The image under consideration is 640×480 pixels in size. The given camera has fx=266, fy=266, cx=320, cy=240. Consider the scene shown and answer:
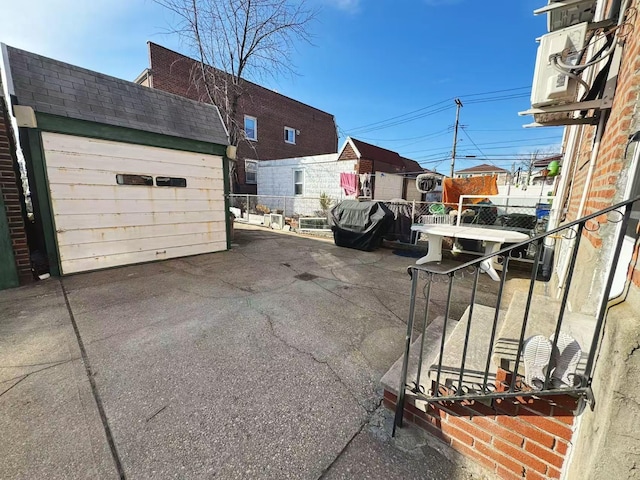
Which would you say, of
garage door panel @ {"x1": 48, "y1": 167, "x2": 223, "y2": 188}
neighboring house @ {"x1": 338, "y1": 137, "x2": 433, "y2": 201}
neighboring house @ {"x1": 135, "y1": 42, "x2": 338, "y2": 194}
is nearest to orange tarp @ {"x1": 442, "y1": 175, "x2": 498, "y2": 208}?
neighboring house @ {"x1": 338, "y1": 137, "x2": 433, "y2": 201}

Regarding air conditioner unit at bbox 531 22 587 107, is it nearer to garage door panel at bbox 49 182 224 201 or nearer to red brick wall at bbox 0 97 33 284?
garage door panel at bbox 49 182 224 201

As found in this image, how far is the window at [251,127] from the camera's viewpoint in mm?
15522

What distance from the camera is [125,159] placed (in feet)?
17.1

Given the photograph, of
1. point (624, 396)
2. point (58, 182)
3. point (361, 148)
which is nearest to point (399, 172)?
→ point (361, 148)

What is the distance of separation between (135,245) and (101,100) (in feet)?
9.17

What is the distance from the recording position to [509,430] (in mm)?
1479

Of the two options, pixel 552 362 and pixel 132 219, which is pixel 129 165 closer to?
pixel 132 219

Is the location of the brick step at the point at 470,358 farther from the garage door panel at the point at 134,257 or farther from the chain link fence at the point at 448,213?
the garage door panel at the point at 134,257

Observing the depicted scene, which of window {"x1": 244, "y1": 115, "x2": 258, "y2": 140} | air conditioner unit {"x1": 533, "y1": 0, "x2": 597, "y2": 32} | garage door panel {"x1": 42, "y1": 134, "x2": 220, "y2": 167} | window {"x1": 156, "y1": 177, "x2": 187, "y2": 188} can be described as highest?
window {"x1": 244, "y1": 115, "x2": 258, "y2": 140}

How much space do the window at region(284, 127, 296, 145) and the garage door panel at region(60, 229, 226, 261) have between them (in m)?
12.8

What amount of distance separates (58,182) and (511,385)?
21.5ft

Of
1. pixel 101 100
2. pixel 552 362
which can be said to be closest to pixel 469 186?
pixel 552 362

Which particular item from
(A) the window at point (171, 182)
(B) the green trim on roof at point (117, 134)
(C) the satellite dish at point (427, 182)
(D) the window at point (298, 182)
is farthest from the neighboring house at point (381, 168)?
(A) the window at point (171, 182)

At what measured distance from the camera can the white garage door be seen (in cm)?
465
